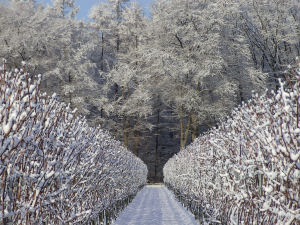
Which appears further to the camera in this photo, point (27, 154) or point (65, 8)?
point (65, 8)

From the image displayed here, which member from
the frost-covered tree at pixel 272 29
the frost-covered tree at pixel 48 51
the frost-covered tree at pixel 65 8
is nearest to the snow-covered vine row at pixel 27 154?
the frost-covered tree at pixel 48 51

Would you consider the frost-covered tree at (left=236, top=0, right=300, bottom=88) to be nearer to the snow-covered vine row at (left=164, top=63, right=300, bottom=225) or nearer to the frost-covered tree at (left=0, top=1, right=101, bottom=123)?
the frost-covered tree at (left=0, top=1, right=101, bottom=123)

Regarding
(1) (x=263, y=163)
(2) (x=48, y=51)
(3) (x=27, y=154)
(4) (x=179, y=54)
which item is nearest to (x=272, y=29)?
(4) (x=179, y=54)

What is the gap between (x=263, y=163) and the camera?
11.4 feet

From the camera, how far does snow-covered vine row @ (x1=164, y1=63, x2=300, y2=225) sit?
2.88 meters

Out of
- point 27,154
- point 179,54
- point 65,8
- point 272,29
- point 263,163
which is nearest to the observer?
point 27,154

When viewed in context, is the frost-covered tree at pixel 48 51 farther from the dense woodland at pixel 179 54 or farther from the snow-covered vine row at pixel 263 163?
the snow-covered vine row at pixel 263 163

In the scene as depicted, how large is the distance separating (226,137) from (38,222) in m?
3.01

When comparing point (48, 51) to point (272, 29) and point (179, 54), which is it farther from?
point (272, 29)

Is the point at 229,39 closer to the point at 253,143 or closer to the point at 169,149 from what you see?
the point at 169,149

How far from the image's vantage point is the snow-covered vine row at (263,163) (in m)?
2.88

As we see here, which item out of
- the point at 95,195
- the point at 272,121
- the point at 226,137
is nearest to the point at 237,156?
the point at 226,137

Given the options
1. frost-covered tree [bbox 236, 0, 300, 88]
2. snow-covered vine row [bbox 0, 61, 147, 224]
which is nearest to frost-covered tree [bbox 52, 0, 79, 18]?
frost-covered tree [bbox 236, 0, 300, 88]

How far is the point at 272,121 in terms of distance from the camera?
325 centimetres
